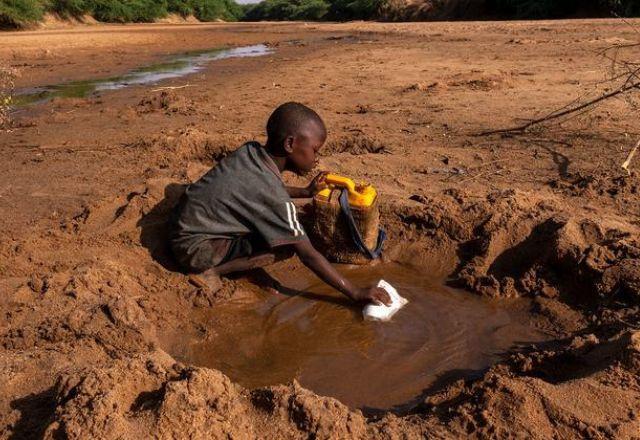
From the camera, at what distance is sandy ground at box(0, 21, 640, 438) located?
1.87 meters

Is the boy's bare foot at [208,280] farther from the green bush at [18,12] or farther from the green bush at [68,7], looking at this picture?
the green bush at [68,7]

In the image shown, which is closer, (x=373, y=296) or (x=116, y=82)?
(x=373, y=296)

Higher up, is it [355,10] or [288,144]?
[288,144]

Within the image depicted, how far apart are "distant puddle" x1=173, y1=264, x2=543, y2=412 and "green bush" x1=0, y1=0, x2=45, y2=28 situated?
2475 centimetres

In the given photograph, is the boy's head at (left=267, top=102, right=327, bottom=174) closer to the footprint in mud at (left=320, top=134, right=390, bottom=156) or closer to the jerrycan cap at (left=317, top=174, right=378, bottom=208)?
the jerrycan cap at (left=317, top=174, right=378, bottom=208)

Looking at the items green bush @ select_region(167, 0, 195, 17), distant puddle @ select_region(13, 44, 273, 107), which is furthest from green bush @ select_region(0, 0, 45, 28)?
green bush @ select_region(167, 0, 195, 17)

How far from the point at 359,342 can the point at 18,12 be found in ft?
84.9

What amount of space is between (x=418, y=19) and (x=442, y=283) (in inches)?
1015

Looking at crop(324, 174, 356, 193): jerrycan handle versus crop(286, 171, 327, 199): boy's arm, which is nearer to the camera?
crop(324, 174, 356, 193): jerrycan handle

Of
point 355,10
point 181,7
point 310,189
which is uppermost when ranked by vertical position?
point 310,189

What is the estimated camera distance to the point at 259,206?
3.04 m

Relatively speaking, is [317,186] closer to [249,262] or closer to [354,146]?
[249,262]

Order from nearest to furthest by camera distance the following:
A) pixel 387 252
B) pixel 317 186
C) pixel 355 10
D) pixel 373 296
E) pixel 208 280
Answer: pixel 373 296
pixel 208 280
pixel 317 186
pixel 387 252
pixel 355 10

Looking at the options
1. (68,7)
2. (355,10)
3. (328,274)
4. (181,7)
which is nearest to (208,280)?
(328,274)
